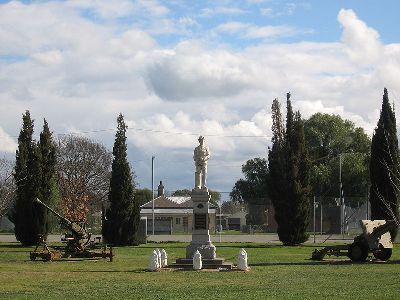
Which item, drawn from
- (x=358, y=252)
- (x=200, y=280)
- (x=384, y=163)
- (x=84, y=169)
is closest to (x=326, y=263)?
(x=358, y=252)

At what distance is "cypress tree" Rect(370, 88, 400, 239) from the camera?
130 feet

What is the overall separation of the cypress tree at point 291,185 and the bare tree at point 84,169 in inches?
1174

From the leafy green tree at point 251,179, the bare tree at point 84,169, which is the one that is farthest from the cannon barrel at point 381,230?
the leafy green tree at point 251,179

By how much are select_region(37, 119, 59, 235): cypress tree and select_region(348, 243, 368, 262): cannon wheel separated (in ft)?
63.6

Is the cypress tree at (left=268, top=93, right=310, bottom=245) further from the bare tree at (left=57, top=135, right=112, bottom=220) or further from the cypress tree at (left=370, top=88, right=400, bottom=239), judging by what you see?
the bare tree at (left=57, top=135, right=112, bottom=220)

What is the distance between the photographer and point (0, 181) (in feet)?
146

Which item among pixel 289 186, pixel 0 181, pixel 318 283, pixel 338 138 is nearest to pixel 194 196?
pixel 318 283

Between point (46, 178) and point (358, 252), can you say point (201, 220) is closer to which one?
point (358, 252)

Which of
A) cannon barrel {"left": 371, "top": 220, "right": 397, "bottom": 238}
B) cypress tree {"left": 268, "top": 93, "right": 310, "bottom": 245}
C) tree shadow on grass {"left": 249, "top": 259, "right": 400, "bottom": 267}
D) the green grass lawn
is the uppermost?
cypress tree {"left": 268, "top": 93, "right": 310, "bottom": 245}

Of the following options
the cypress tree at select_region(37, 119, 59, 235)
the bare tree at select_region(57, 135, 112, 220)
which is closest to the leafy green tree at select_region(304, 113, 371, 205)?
the bare tree at select_region(57, 135, 112, 220)

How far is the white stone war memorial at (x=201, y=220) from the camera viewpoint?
1071 inches

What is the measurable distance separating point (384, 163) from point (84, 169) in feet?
133

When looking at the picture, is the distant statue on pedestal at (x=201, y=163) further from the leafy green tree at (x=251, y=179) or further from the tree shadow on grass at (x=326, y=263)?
the leafy green tree at (x=251, y=179)

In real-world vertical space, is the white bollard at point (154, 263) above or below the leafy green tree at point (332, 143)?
below
